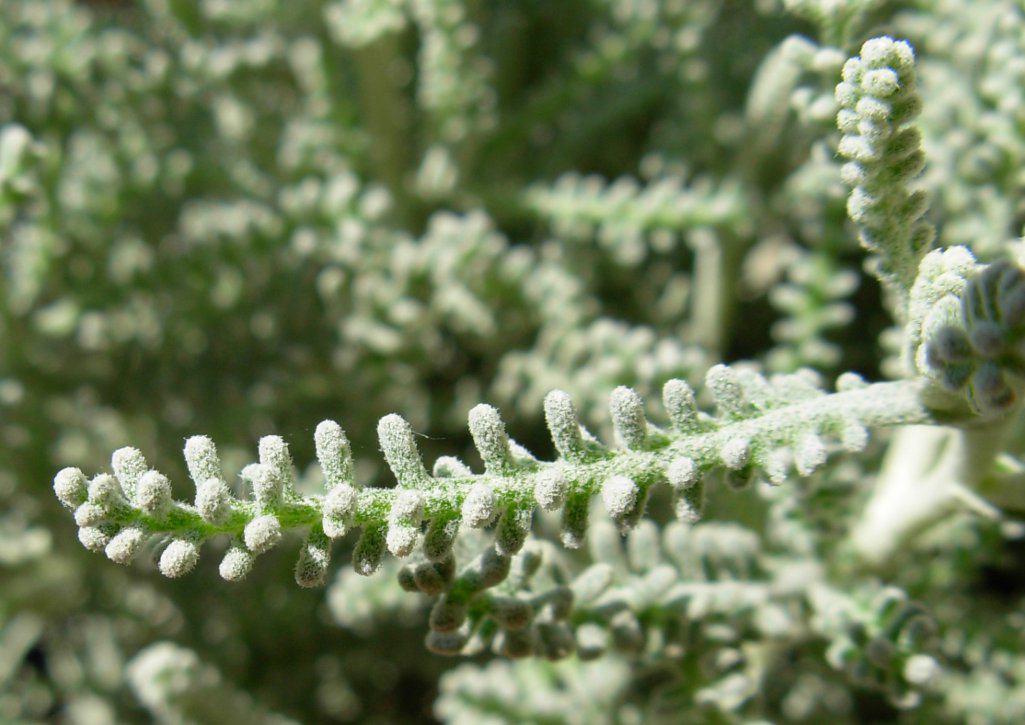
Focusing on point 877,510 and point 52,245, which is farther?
point 52,245

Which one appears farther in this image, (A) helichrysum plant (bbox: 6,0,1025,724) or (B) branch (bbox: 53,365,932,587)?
(A) helichrysum plant (bbox: 6,0,1025,724)

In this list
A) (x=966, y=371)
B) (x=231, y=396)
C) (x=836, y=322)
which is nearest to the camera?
(x=966, y=371)

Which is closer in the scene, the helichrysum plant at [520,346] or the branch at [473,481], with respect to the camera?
the branch at [473,481]

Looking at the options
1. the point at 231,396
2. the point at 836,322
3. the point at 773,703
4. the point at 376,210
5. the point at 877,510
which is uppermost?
the point at 376,210

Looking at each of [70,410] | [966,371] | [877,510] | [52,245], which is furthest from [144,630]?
[966,371]

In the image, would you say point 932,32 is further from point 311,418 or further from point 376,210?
point 311,418

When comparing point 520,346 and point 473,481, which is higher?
point 520,346

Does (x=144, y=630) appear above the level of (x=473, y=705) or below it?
above

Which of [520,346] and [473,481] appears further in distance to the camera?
[520,346]
